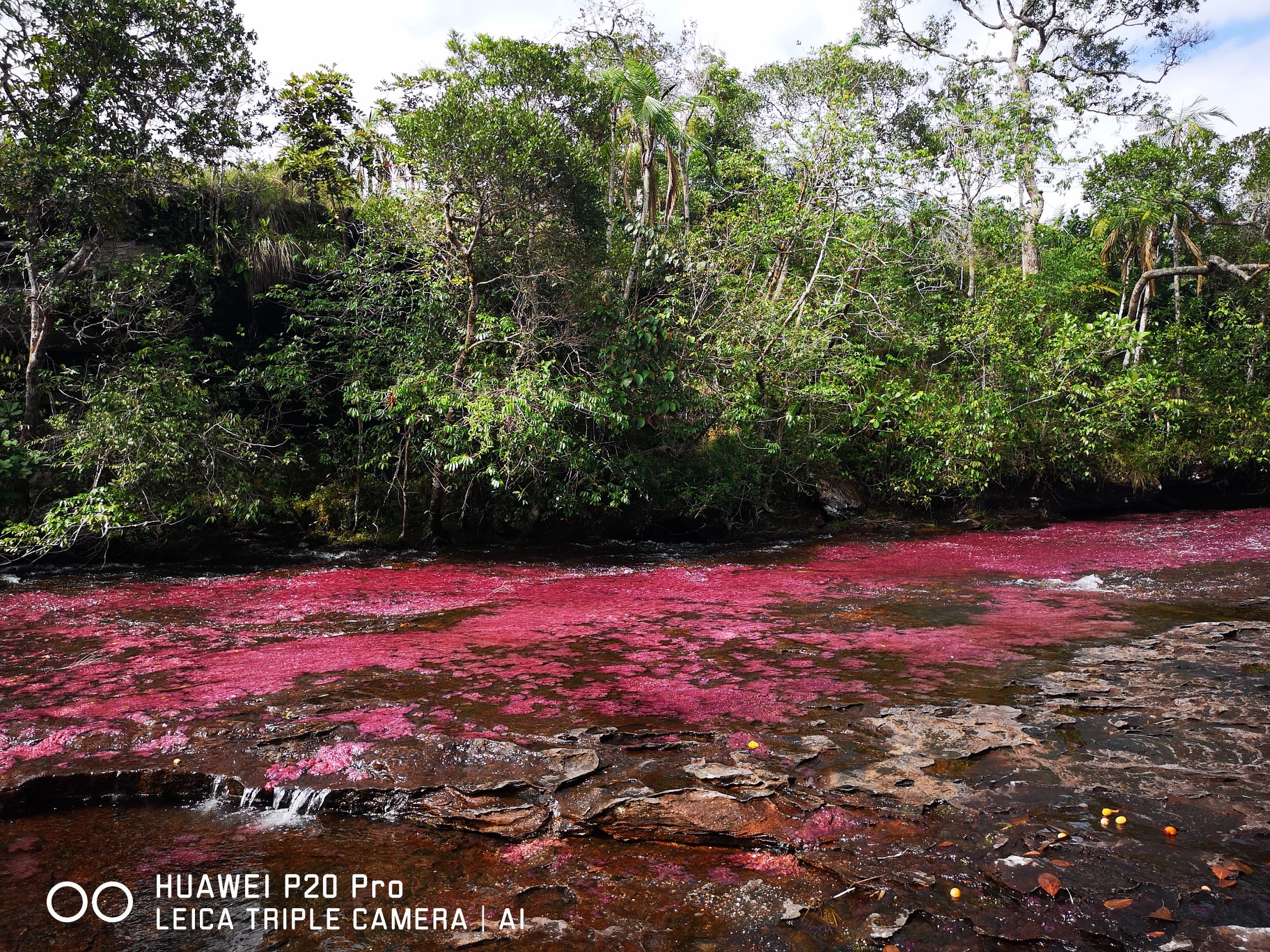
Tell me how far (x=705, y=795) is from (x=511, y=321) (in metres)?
9.24

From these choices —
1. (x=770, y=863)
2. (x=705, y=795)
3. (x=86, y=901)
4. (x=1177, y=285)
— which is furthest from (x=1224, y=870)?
(x=1177, y=285)

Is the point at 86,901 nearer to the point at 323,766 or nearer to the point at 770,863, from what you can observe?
the point at 323,766

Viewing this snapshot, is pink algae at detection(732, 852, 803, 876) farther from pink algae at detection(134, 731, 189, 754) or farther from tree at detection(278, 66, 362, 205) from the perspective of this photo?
tree at detection(278, 66, 362, 205)

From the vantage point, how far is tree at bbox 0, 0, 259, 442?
32.5 feet

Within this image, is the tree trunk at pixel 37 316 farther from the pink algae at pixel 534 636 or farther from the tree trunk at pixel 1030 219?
the tree trunk at pixel 1030 219

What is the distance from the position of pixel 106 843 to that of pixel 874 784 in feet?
13.0

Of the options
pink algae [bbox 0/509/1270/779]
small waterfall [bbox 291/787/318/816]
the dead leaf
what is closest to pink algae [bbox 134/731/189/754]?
pink algae [bbox 0/509/1270/779]

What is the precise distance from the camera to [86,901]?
316 centimetres

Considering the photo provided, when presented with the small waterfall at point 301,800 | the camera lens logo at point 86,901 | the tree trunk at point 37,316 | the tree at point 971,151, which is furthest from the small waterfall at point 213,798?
the tree at point 971,151

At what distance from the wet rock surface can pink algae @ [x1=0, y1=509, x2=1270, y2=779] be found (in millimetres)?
63

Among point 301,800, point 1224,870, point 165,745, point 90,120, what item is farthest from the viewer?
point 90,120

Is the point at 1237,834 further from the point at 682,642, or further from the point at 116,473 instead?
the point at 116,473

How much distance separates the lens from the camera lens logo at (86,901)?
→ 3033 millimetres

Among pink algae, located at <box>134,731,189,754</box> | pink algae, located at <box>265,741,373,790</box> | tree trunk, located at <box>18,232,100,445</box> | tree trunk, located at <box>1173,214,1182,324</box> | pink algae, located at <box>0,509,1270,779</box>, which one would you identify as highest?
tree trunk, located at <box>1173,214,1182,324</box>
